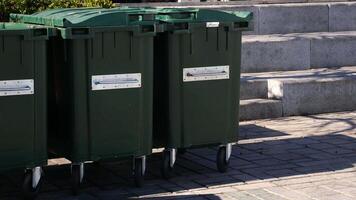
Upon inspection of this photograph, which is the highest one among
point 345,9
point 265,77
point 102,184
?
point 345,9

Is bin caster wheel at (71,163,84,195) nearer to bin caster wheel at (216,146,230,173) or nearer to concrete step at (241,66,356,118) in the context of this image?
bin caster wheel at (216,146,230,173)

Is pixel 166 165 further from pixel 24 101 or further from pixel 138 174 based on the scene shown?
pixel 24 101

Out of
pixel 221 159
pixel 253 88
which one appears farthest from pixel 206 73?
pixel 253 88

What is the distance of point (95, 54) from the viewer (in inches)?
249

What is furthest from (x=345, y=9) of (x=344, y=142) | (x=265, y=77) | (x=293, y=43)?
(x=344, y=142)

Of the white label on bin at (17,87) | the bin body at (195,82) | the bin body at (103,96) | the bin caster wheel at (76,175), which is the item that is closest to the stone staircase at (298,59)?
the bin body at (195,82)

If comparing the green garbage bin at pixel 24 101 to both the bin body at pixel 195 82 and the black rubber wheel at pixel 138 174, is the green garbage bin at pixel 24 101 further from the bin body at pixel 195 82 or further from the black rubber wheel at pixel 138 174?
the bin body at pixel 195 82

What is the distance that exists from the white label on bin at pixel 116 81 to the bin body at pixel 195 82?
39 cm

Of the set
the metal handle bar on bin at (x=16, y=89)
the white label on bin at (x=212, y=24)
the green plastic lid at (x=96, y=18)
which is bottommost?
the metal handle bar on bin at (x=16, y=89)

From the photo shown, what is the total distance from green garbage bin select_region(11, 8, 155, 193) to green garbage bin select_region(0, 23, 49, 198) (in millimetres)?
237

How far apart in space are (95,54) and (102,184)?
1.22 meters

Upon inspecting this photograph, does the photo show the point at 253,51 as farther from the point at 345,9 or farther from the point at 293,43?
the point at 345,9

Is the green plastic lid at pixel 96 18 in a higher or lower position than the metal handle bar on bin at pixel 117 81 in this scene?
higher

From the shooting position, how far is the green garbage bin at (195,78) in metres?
6.77
